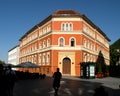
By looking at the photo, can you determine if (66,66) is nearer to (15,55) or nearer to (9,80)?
(9,80)

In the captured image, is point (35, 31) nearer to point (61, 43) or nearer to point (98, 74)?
point (61, 43)

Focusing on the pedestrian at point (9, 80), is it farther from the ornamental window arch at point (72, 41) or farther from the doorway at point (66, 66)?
the ornamental window arch at point (72, 41)

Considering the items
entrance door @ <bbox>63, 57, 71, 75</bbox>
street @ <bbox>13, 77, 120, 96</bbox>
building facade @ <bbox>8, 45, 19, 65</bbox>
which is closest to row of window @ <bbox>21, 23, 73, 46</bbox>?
entrance door @ <bbox>63, 57, 71, 75</bbox>

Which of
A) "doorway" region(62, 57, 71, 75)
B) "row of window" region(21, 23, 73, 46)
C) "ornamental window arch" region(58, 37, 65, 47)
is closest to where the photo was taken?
"doorway" region(62, 57, 71, 75)

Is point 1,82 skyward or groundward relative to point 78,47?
groundward

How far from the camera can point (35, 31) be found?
74000 millimetres

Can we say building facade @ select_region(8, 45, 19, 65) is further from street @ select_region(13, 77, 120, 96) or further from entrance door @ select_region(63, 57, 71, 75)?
street @ select_region(13, 77, 120, 96)

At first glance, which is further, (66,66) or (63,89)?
(66,66)

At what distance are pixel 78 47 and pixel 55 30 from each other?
5.75 metres

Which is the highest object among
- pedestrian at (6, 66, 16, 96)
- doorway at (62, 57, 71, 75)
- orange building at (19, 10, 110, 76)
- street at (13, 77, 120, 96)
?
orange building at (19, 10, 110, 76)

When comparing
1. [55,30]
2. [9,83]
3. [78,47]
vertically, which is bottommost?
[9,83]

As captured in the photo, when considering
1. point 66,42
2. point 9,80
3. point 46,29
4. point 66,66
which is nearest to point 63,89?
point 9,80

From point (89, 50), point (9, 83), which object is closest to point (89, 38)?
point (89, 50)

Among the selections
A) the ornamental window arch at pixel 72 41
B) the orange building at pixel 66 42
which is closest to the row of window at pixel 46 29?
the orange building at pixel 66 42
